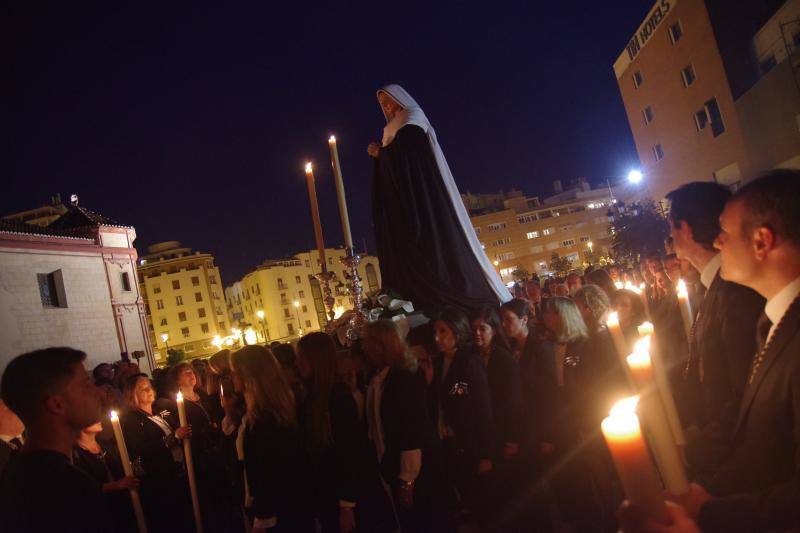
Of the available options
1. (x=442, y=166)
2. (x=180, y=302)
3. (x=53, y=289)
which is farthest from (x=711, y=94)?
(x=180, y=302)

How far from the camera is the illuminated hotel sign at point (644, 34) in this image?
25666 millimetres

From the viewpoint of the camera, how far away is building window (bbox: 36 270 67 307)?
92.6 feet

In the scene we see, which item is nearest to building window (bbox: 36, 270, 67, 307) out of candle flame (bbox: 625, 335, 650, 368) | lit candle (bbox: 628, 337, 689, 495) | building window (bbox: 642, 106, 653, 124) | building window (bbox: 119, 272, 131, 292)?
building window (bbox: 119, 272, 131, 292)

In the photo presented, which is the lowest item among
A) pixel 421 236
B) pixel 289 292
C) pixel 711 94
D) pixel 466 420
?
pixel 466 420

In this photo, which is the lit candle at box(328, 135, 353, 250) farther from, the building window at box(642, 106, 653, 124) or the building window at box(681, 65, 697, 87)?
the building window at box(642, 106, 653, 124)

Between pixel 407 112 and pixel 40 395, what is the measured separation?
5.50 m

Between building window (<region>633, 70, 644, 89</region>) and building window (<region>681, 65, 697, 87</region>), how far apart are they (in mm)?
4020

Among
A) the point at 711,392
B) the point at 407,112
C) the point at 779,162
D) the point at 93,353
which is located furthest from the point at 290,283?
the point at 711,392

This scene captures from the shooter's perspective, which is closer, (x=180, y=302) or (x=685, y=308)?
(x=685, y=308)

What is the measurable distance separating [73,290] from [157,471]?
2985 centimetres

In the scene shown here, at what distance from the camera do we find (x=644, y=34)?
27812 mm

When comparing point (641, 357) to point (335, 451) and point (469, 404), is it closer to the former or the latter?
point (469, 404)

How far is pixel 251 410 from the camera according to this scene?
12.1 ft

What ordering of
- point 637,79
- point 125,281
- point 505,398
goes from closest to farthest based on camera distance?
1. point 505,398
2. point 637,79
3. point 125,281
